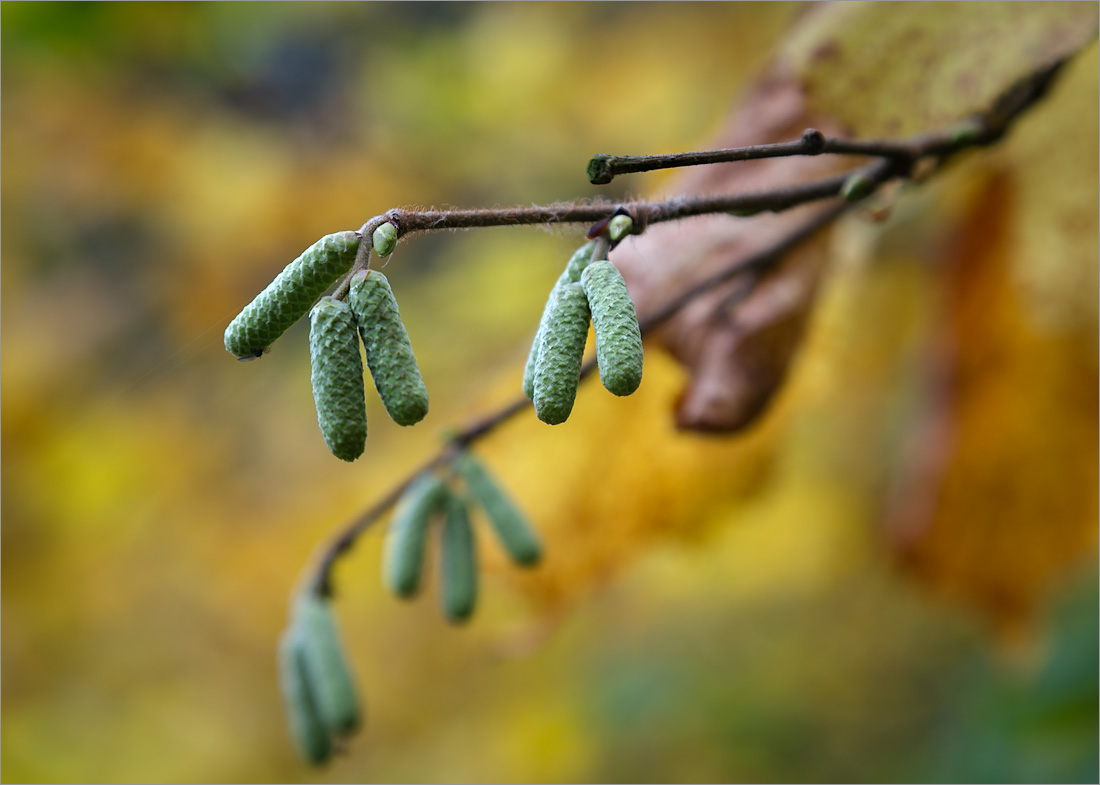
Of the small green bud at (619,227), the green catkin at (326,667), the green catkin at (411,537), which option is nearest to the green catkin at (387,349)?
the small green bud at (619,227)

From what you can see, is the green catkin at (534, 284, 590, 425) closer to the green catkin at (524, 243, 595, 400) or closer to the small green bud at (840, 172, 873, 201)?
the green catkin at (524, 243, 595, 400)

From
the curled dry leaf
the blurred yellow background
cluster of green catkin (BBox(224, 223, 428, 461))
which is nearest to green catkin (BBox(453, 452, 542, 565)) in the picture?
the curled dry leaf

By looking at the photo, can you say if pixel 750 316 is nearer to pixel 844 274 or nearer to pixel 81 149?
pixel 844 274

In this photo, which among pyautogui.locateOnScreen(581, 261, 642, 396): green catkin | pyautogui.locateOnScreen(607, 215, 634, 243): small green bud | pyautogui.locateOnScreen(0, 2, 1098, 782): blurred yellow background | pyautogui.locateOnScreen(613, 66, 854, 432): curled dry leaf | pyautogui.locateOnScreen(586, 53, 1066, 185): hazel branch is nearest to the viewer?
pyautogui.locateOnScreen(581, 261, 642, 396): green catkin

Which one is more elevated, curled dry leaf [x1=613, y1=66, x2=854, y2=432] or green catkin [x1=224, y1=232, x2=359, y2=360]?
curled dry leaf [x1=613, y1=66, x2=854, y2=432]

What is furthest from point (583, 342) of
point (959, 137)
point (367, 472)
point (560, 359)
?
point (367, 472)

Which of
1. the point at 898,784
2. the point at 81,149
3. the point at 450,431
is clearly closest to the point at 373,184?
the point at 81,149

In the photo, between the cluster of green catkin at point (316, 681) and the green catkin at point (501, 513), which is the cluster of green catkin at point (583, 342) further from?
the cluster of green catkin at point (316, 681)
